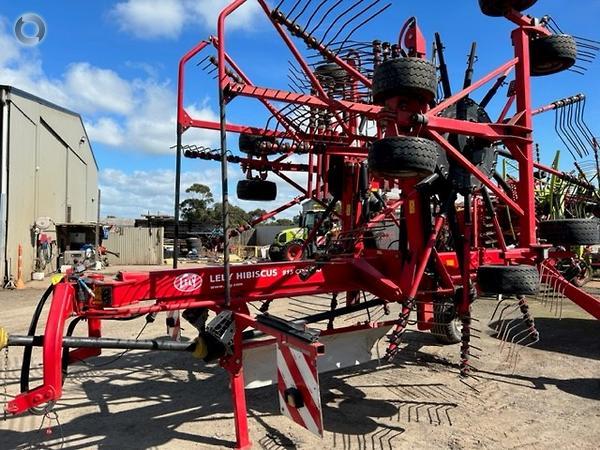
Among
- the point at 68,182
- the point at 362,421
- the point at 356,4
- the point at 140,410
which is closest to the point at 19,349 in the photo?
the point at 140,410

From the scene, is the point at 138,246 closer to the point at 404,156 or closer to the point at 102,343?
the point at 102,343

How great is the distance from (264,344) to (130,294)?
1268mm

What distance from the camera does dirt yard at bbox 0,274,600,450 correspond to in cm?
379

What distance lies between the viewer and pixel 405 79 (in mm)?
3467

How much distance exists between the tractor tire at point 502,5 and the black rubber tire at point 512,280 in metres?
2.56

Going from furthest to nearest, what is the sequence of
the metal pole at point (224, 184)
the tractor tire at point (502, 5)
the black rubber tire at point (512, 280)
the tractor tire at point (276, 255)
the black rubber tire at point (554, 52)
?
the tractor tire at point (276, 255) < the black rubber tire at point (554, 52) < the tractor tire at point (502, 5) < the black rubber tire at point (512, 280) < the metal pole at point (224, 184)

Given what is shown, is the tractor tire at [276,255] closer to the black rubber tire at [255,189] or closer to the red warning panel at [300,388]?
the black rubber tire at [255,189]

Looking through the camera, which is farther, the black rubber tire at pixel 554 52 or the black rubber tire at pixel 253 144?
the black rubber tire at pixel 253 144

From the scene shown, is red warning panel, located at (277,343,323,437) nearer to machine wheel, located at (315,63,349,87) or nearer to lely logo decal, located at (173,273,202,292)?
lely logo decal, located at (173,273,202,292)

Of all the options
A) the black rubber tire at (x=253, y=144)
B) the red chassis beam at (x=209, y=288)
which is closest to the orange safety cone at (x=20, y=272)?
the black rubber tire at (x=253, y=144)

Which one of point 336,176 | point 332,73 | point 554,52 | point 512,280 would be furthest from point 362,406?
point 554,52

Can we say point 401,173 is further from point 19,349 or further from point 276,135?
point 19,349

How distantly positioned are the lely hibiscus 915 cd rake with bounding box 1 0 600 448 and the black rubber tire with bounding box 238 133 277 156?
0.02 m

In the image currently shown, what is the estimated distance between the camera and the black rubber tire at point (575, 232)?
4.96m
